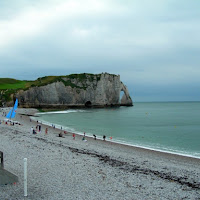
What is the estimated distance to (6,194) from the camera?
269 inches

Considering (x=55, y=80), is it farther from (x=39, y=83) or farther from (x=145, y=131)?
(x=145, y=131)

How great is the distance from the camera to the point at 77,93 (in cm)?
9988

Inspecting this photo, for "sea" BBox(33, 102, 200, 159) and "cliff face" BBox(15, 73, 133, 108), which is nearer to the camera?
"sea" BBox(33, 102, 200, 159)

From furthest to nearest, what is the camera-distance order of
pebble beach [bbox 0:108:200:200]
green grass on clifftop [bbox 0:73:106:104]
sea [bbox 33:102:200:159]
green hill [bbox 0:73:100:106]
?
green grass on clifftop [bbox 0:73:106:104] < green hill [bbox 0:73:100:106] < sea [bbox 33:102:200:159] < pebble beach [bbox 0:108:200:200]

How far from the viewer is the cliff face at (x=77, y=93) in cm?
8844

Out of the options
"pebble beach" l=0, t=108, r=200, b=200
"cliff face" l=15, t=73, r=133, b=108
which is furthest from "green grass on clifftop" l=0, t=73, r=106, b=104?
"pebble beach" l=0, t=108, r=200, b=200

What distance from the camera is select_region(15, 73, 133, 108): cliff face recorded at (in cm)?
8844

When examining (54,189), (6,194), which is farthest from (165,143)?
(6,194)

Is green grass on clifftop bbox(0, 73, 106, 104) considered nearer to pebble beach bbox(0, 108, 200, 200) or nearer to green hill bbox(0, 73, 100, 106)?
green hill bbox(0, 73, 100, 106)

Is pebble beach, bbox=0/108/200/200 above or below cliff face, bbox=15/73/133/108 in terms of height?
below

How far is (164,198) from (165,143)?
1936 cm

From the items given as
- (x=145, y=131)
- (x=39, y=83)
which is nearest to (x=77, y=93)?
(x=39, y=83)

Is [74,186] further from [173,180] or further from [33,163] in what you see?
[173,180]

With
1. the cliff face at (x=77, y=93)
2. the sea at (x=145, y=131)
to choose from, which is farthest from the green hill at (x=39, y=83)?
the sea at (x=145, y=131)
